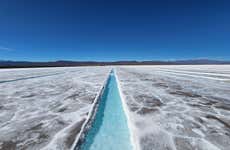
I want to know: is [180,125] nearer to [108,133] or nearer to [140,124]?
[140,124]

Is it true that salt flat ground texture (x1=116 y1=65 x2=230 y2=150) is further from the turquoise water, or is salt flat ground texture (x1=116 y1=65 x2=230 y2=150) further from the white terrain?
the turquoise water

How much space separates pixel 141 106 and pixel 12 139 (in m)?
2.70

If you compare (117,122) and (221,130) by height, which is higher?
(221,130)

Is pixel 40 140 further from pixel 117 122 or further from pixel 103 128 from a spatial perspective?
pixel 117 122

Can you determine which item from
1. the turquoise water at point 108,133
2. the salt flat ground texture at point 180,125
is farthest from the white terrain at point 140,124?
the turquoise water at point 108,133

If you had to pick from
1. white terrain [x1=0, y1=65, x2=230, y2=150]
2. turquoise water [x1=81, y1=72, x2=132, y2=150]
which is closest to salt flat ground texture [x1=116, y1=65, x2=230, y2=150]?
white terrain [x1=0, y1=65, x2=230, y2=150]

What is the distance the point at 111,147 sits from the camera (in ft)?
6.26

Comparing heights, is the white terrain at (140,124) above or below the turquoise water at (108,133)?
above

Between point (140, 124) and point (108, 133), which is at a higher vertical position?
point (140, 124)

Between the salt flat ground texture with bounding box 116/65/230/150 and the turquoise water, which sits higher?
the salt flat ground texture with bounding box 116/65/230/150

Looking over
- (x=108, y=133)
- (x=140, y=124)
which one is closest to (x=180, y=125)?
(x=140, y=124)

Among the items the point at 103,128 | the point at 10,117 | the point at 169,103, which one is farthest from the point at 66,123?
the point at 169,103

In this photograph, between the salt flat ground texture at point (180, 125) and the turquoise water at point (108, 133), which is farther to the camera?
the turquoise water at point (108, 133)

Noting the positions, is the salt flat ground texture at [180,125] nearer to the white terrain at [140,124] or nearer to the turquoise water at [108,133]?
the white terrain at [140,124]
